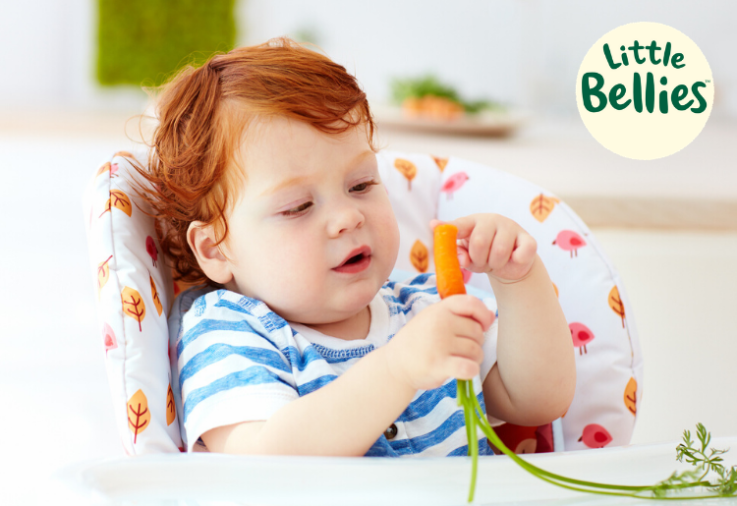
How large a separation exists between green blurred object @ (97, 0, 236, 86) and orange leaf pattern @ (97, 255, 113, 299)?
3034 millimetres

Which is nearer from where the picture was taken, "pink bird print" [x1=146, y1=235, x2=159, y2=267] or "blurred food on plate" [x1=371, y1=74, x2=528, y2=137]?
"pink bird print" [x1=146, y1=235, x2=159, y2=267]

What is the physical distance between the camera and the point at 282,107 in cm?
76

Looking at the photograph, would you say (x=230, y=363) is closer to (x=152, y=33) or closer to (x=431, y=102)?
(x=431, y=102)

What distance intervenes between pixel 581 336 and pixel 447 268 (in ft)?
1.34

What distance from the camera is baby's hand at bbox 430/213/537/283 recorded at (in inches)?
27.5

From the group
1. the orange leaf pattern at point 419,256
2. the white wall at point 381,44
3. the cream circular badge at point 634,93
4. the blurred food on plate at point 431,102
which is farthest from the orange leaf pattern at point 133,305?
the white wall at point 381,44

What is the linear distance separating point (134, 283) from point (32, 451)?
87cm

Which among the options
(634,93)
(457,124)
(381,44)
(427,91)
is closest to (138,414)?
(634,93)

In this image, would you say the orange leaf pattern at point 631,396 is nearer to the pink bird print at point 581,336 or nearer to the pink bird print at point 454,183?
the pink bird print at point 581,336

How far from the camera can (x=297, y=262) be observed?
755 millimetres

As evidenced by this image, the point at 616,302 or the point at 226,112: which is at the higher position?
the point at 226,112

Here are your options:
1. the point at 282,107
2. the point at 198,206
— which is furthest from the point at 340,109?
the point at 198,206

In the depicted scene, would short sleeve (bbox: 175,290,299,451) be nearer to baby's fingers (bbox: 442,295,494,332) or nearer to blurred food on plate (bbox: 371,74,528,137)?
baby's fingers (bbox: 442,295,494,332)

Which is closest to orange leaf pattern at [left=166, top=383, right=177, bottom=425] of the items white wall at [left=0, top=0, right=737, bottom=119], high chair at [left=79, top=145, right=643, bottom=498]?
high chair at [left=79, top=145, right=643, bottom=498]
